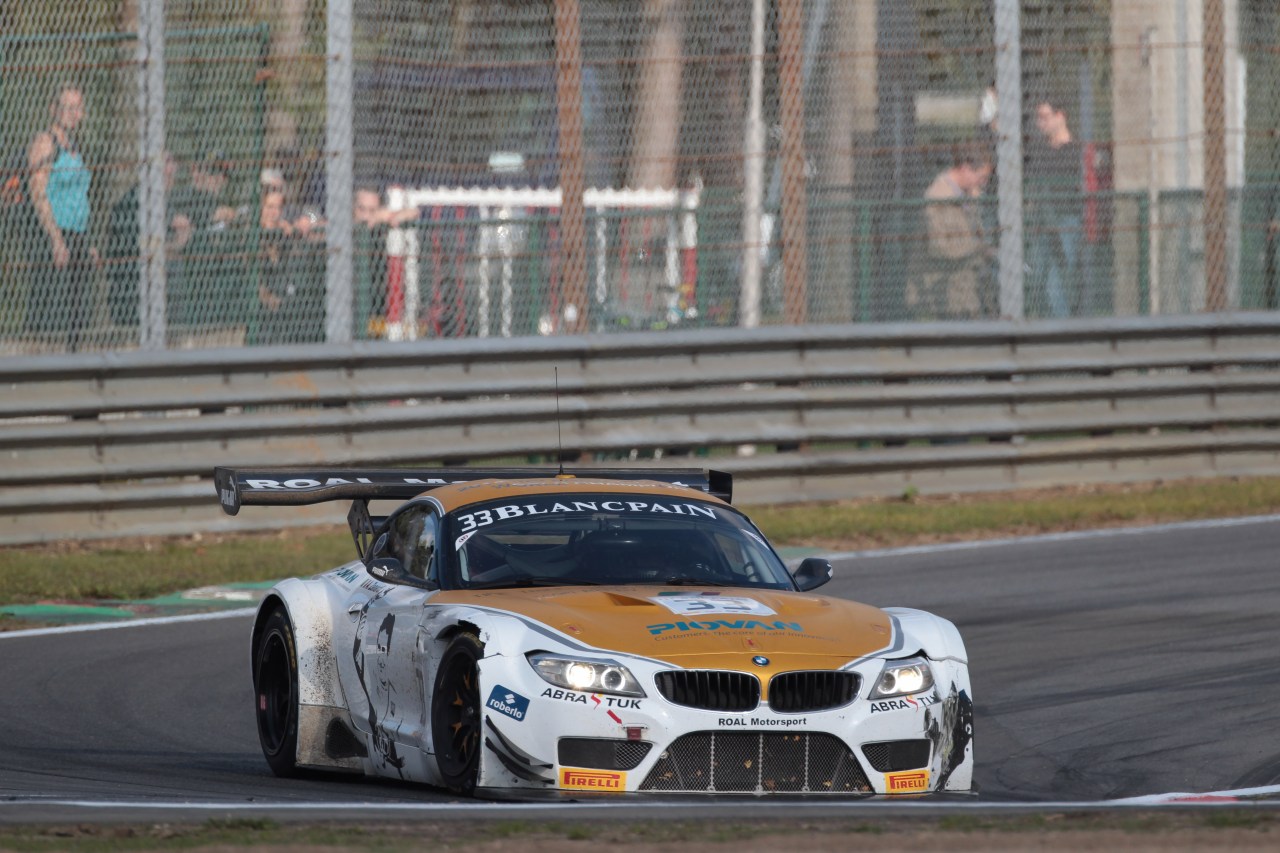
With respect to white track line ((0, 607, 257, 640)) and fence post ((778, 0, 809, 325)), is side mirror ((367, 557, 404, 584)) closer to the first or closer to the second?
white track line ((0, 607, 257, 640))

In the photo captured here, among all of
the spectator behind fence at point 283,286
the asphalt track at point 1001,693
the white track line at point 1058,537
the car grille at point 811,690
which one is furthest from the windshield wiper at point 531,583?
the spectator behind fence at point 283,286

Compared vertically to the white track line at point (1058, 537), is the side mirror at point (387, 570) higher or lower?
higher

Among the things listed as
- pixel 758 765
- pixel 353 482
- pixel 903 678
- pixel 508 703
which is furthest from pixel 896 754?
pixel 353 482

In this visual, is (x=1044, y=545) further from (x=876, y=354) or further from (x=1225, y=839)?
(x=1225, y=839)

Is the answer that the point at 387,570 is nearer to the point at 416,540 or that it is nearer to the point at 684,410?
the point at 416,540

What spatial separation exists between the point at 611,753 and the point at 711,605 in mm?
818

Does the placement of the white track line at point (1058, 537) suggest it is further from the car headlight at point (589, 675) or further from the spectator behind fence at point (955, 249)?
the car headlight at point (589, 675)

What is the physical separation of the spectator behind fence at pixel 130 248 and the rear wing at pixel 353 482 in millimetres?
5449

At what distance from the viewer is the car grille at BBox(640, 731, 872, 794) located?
20.7 feet

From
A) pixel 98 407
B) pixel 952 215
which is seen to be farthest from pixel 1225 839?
pixel 952 215

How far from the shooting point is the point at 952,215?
15.8 m

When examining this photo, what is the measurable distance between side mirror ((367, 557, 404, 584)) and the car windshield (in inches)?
8.3

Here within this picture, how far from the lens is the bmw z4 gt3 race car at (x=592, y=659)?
6344mm

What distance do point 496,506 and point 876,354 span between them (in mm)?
8307
